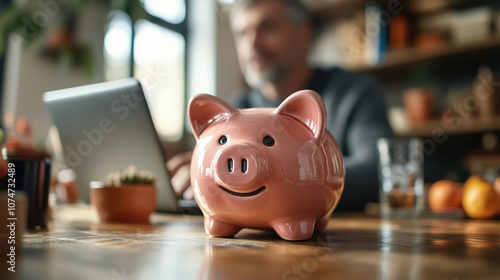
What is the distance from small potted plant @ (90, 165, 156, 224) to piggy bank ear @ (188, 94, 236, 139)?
0.26 metres

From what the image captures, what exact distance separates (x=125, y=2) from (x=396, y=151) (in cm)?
153

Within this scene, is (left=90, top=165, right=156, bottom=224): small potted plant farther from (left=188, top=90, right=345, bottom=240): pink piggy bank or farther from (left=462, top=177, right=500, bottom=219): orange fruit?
(left=462, top=177, right=500, bottom=219): orange fruit

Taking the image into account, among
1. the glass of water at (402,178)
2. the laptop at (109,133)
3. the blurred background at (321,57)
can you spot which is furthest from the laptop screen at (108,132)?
the blurred background at (321,57)

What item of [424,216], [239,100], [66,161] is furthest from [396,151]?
[239,100]

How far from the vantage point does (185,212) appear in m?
1.02

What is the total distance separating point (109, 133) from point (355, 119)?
124 cm

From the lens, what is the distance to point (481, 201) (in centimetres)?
104

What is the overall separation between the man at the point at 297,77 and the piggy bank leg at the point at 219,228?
1055mm

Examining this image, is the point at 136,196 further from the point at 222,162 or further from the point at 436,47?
the point at 436,47

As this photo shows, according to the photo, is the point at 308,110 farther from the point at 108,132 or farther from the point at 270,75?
the point at 270,75

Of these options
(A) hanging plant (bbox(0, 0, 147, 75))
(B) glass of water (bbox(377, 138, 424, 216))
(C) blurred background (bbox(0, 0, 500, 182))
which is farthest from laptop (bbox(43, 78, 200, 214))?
(A) hanging plant (bbox(0, 0, 147, 75))

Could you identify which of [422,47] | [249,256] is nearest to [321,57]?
[422,47]

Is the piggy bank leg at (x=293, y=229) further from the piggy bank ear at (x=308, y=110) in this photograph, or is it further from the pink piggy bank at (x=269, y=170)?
the piggy bank ear at (x=308, y=110)

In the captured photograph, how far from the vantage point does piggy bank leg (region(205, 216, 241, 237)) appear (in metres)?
0.59
